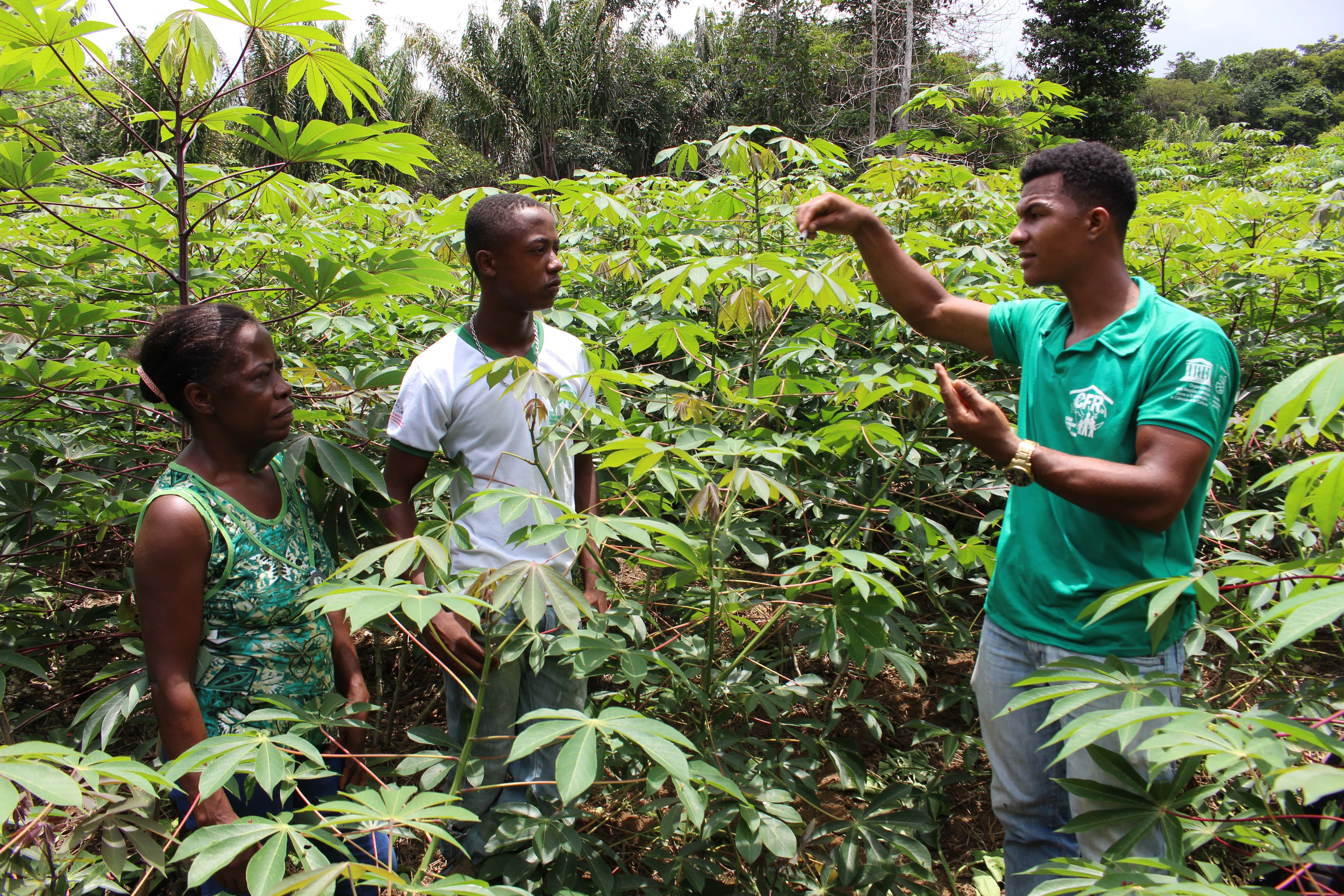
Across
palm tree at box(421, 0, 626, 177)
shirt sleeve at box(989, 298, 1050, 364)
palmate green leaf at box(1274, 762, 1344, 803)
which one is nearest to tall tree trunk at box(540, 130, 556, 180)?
palm tree at box(421, 0, 626, 177)

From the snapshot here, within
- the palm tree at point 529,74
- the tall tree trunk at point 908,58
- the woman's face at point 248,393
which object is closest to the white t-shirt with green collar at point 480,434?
the woman's face at point 248,393

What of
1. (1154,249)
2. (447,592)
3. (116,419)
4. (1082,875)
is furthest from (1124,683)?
(1154,249)

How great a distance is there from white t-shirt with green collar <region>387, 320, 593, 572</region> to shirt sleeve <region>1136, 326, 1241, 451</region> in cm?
112

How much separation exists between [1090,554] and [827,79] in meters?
19.0

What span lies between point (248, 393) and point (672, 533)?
841 millimetres

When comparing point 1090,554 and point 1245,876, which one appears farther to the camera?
point 1245,876

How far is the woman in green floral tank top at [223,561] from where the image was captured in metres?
1.34

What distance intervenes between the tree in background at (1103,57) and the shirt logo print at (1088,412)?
19.4m

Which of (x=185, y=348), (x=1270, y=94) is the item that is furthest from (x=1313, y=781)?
(x=1270, y=94)

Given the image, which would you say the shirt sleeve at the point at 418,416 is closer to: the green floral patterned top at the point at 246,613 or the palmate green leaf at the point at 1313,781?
the green floral patterned top at the point at 246,613

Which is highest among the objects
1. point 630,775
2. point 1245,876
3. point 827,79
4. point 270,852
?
point 827,79

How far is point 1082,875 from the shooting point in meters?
1.03

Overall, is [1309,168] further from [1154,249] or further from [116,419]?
[116,419]

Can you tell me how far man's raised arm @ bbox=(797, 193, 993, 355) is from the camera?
1.92 m
